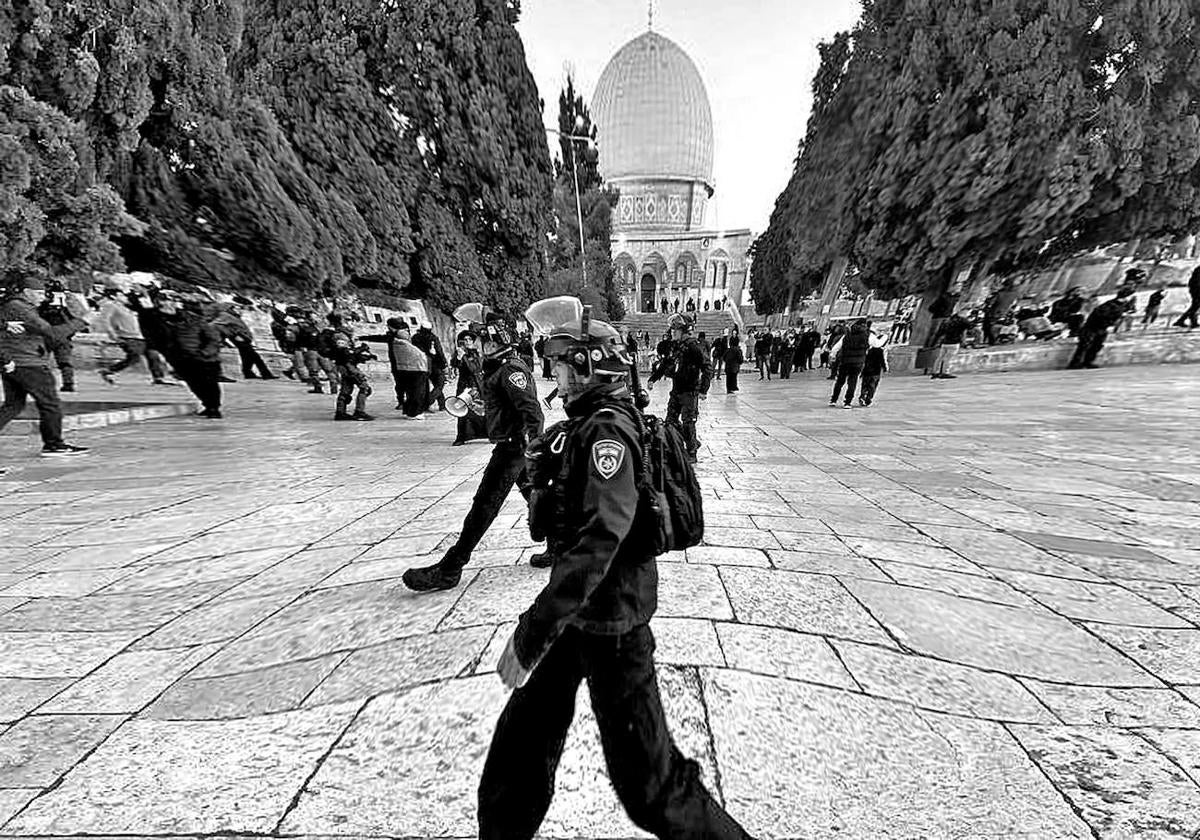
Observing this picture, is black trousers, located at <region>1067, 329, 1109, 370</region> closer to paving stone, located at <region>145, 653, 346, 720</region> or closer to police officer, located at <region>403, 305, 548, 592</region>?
police officer, located at <region>403, 305, 548, 592</region>

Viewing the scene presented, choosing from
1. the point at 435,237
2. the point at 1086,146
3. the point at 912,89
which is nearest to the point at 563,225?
the point at 435,237

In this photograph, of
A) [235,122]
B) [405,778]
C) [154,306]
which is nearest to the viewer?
[405,778]

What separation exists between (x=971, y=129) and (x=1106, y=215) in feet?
15.8

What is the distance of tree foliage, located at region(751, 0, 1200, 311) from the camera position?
16453 mm

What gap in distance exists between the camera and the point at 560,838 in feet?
5.22

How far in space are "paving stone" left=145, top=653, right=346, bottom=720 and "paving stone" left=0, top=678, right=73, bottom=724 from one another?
42 cm

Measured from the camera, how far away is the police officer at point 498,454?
3.07 m

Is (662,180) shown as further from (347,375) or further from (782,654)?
(782,654)

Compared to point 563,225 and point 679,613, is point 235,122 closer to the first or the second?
point 679,613

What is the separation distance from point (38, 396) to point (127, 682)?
5.44 meters

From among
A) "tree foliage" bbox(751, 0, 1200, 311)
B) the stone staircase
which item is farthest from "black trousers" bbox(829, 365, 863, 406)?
the stone staircase

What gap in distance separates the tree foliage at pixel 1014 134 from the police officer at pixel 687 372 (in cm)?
1533

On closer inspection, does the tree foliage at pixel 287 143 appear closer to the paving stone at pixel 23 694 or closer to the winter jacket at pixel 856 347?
the paving stone at pixel 23 694

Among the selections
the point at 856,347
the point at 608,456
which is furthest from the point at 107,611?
the point at 856,347
